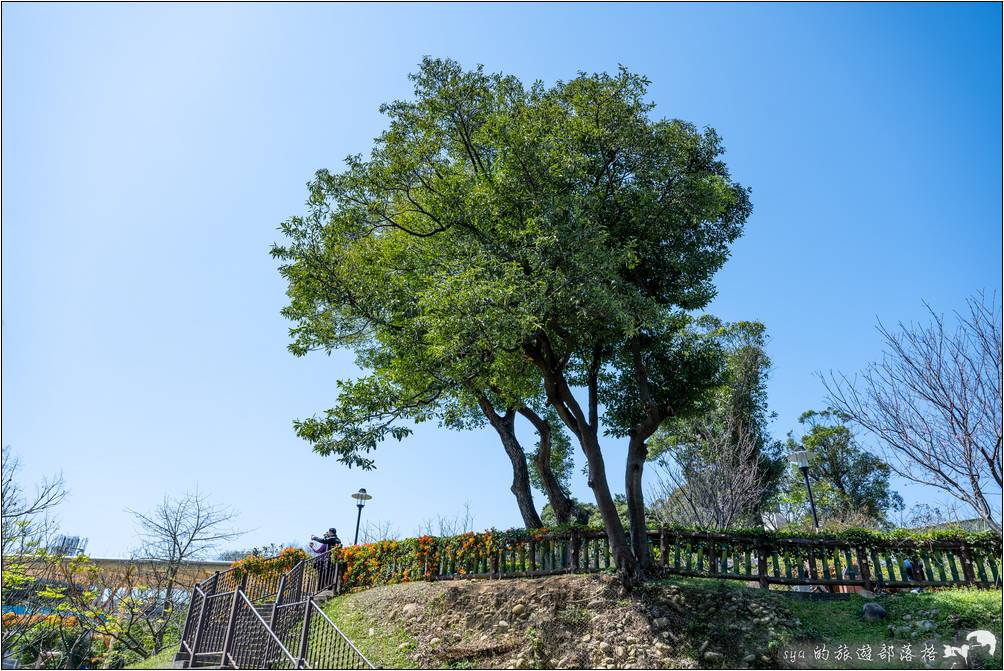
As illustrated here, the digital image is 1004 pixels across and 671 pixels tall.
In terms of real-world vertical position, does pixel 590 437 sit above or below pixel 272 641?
above

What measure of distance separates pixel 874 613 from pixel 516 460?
7.44m

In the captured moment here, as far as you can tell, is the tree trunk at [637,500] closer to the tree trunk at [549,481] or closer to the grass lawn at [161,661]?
the tree trunk at [549,481]

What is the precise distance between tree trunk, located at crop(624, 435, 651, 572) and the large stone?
128 inches

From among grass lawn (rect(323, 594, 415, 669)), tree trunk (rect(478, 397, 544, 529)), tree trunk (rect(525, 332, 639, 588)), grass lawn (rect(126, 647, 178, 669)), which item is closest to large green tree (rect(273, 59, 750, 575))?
tree trunk (rect(525, 332, 639, 588))

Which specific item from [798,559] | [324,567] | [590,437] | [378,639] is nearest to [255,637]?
[378,639]

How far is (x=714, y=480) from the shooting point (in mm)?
18938


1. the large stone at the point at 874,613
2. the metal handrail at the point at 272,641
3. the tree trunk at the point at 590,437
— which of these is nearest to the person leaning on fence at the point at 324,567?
the metal handrail at the point at 272,641

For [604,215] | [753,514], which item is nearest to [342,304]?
[604,215]

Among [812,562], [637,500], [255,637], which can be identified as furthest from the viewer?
[637,500]

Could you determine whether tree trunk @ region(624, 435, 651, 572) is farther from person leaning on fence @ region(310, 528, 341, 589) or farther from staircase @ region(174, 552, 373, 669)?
person leaning on fence @ region(310, 528, 341, 589)

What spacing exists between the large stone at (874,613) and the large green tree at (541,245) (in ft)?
10.8

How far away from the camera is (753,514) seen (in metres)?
21.0

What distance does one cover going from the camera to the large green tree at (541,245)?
31.9 feet

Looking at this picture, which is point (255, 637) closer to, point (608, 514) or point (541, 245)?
point (608, 514)
